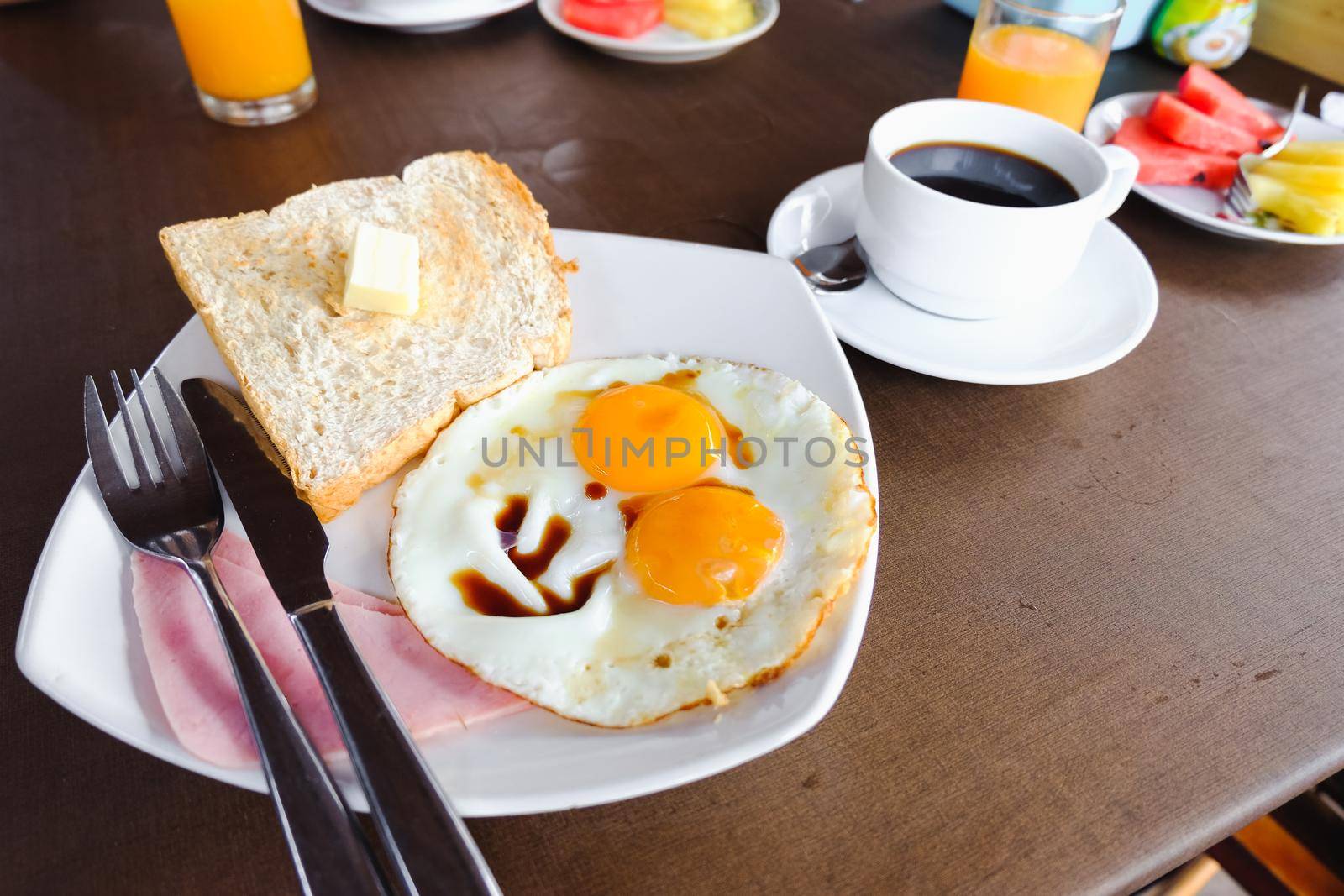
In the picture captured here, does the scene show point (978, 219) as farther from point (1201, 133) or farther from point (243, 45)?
point (243, 45)

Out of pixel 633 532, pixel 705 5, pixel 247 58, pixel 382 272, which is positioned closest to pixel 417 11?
pixel 247 58

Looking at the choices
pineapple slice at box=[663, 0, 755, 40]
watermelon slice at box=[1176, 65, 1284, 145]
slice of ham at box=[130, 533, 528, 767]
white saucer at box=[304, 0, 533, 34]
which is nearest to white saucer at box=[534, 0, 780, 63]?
pineapple slice at box=[663, 0, 755, 40]

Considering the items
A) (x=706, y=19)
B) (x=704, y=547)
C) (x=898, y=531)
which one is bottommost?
(x=898, y=531)

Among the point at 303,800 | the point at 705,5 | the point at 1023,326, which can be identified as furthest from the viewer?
the point at 705,5

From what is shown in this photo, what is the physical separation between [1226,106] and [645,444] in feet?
5.12

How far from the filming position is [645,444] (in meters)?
1.07

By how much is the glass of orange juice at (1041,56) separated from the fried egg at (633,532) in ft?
3.38

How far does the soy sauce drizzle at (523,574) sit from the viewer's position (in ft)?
3.12

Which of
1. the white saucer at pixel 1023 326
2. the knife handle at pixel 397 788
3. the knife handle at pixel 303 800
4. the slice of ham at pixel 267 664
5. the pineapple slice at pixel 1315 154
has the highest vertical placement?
the pineapple slice at pixel 1315 154

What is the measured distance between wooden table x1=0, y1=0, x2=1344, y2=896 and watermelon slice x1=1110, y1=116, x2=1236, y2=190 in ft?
0.23

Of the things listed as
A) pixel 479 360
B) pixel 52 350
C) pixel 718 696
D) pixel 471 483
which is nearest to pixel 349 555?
pixel 471 483

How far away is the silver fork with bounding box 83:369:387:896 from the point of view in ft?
2.33

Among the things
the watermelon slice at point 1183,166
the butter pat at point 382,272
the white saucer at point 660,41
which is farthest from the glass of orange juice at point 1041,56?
the butter pat at point 382,272

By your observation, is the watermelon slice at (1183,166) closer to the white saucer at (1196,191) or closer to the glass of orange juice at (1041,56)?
the white saucer at (1196,191)
